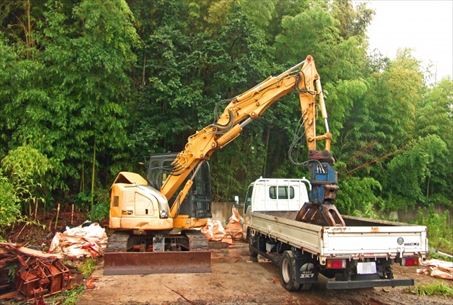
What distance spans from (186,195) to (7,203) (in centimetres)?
364

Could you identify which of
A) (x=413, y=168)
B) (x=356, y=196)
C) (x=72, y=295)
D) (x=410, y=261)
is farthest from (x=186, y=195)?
(x=413, y=168)

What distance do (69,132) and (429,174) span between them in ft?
40.5

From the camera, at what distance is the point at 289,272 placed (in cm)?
676

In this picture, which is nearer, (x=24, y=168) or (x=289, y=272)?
(x=289, y=272)

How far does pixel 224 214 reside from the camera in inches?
519

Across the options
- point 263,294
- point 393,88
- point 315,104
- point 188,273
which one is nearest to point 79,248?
point 188,273

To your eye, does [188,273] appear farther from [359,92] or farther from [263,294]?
[359,92]

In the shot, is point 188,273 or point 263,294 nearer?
point 263,294

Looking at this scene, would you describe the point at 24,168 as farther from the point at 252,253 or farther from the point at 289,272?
the point at 289,272

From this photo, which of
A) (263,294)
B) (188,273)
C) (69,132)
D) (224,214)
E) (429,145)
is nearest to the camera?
(263,294)

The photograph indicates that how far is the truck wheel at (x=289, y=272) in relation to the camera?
6574mm

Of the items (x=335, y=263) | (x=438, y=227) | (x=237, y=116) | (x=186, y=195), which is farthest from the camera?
(x=438, y=227)

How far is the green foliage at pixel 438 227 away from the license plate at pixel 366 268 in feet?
25.3

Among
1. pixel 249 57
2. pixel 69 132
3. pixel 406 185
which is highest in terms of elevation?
pixel 249 57
